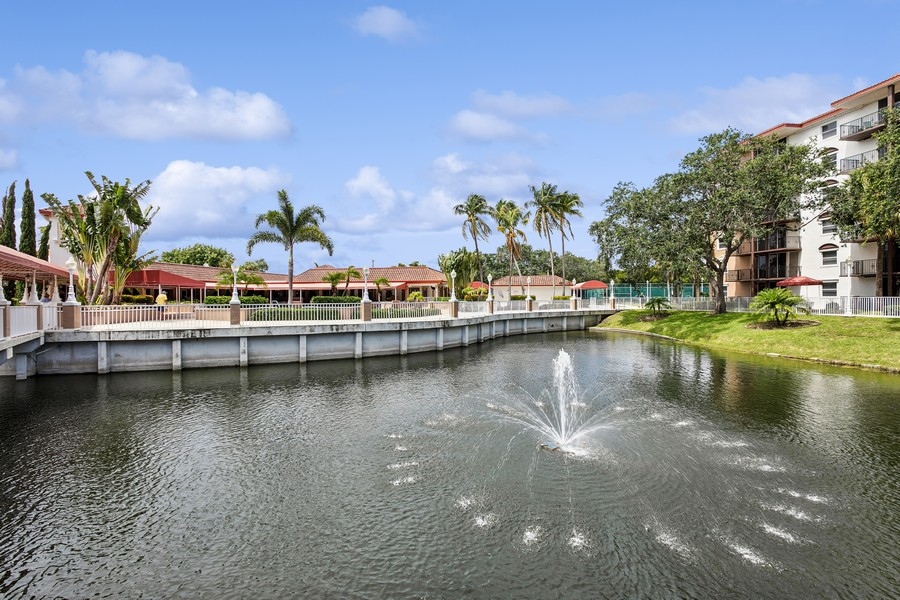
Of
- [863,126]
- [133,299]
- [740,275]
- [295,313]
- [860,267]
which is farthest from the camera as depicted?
[740,275]

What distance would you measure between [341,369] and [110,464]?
42.4ft

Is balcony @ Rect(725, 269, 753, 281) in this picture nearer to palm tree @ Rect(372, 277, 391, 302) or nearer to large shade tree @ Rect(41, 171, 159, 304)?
palm tree @ Rect(372, 277, 391, 302)

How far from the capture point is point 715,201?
114 ft

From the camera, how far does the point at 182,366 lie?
22.5 m

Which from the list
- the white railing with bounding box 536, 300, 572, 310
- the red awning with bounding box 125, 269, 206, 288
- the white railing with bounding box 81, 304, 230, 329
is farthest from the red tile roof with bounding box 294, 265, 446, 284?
the white railing with bounding box 81, 304, 230, 329

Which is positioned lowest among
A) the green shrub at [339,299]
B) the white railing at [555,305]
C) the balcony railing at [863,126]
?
the white railing at [555,305]

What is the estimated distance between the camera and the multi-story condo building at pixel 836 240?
1409 inches

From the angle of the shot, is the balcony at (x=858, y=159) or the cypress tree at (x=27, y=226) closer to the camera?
the balcony at (x=858, y=159)

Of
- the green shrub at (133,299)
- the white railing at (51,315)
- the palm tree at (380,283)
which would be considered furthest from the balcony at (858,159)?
the green shrub at (133,299)

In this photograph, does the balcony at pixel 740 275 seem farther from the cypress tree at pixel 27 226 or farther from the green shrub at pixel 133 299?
the cypress tree at pixel 27 226

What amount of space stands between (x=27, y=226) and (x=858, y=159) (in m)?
70.9

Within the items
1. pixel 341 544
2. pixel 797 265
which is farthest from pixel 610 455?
pixel 797 265

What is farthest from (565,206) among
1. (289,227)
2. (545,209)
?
(289,227)

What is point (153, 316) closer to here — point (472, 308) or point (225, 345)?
point (225, 345)
